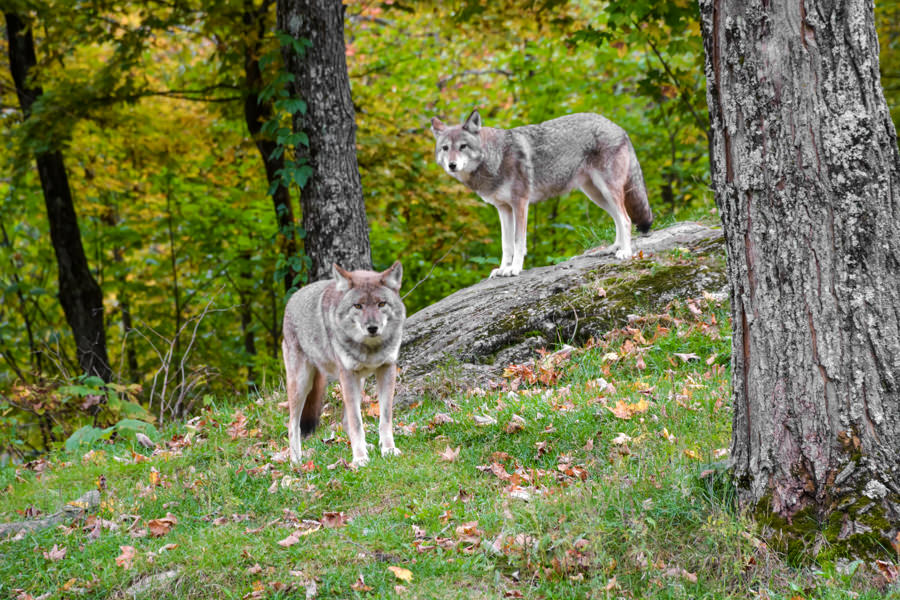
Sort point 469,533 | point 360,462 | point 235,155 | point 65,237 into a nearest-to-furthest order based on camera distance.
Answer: point 469,533
point 360,462
point 65,237
point 235,155

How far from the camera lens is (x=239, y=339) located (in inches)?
641

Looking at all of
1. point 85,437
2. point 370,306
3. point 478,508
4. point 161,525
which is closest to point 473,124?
point 370,306

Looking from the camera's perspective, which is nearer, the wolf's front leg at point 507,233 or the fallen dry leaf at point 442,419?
the fallen dry leaf at point 442,419

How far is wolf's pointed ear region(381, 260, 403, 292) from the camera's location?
6.25m

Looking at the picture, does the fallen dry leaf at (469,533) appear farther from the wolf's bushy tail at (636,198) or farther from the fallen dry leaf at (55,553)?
the wolf's bushy tail at (636,198)

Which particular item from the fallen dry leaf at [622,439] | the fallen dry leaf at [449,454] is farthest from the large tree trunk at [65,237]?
the fallen dry leaf at [622,439]

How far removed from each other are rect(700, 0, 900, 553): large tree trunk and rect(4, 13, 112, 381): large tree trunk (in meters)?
11.4

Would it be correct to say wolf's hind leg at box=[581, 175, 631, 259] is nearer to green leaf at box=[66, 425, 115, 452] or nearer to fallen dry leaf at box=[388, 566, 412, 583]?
fallen dry leaf at box=[388, 566, 412, 583]

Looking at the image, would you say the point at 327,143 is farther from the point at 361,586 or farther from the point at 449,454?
the point at 361,586

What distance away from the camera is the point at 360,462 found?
5.74m

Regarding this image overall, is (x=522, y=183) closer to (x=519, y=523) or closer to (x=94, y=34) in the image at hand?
(x=519, y=523)

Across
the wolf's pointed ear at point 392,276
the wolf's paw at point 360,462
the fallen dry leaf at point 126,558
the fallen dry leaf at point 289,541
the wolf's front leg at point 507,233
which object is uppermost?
A: the wolf's pointed ear at point 392,276

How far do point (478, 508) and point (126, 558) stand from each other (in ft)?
6.79

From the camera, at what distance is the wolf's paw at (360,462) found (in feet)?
18.6
